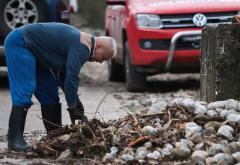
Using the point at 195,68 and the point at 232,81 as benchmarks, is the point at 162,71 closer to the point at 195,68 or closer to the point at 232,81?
the point at 195,68

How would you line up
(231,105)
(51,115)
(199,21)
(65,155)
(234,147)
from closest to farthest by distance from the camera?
(234,147) → (65,155) → (231,105) → (51,115) → (199,21)

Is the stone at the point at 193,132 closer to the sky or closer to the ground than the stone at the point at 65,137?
closer to the sky

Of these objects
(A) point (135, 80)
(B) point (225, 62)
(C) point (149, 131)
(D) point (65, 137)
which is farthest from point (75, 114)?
(A) point (135, 80)

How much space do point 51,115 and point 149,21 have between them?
423 cm

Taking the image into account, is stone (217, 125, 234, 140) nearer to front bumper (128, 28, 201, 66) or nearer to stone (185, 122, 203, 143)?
stone (185, 122, 203, 143)

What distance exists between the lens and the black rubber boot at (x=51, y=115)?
785cm

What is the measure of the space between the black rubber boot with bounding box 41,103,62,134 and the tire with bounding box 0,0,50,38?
13.6 ft

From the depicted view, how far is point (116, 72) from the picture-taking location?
46.5ft

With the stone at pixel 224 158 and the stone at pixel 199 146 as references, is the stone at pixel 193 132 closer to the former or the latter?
the stone at pixel 199 146

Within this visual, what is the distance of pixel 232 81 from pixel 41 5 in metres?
4.69

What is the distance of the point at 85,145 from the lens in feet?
22.6

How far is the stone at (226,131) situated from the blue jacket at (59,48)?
1.34m

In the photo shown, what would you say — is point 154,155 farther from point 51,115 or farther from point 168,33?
point 168,33

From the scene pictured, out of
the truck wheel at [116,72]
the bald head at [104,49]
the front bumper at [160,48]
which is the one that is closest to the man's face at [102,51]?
the bald head at [104,49]
